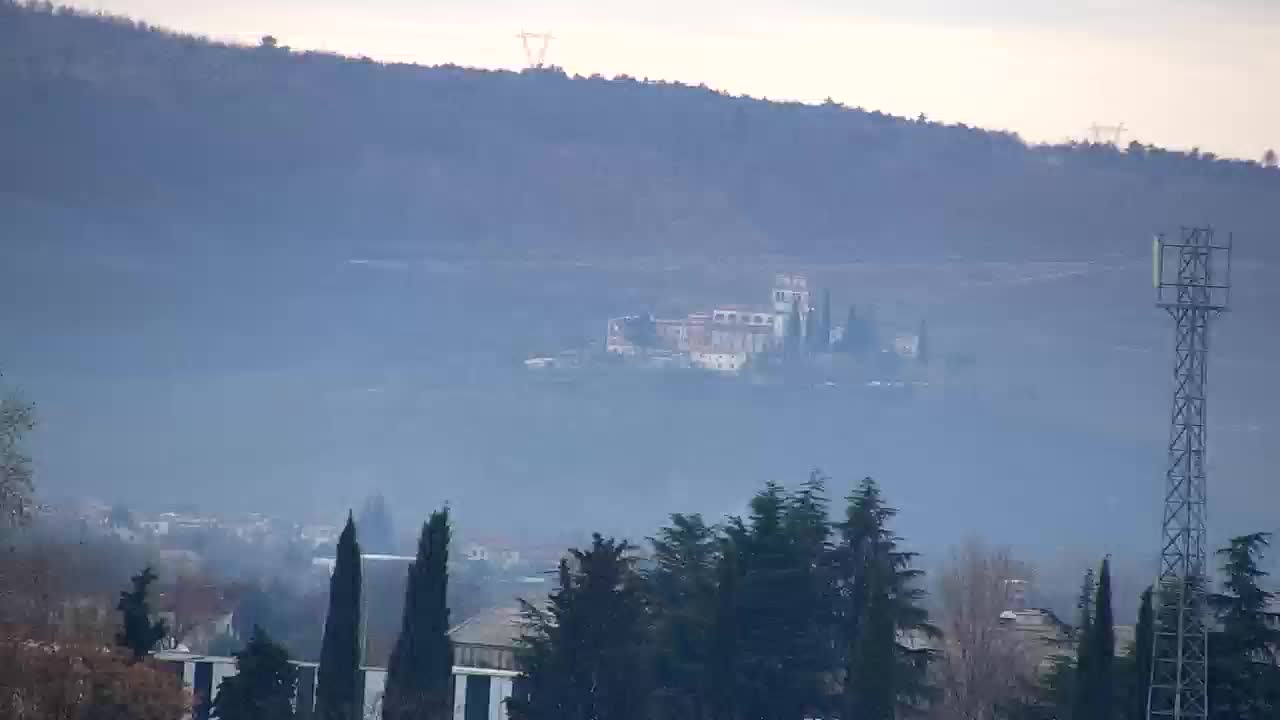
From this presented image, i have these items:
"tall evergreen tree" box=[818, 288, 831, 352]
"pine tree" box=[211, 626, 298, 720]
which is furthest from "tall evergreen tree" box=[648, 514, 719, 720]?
"tall evergreen tree" box=[818, 288, 831, 352]

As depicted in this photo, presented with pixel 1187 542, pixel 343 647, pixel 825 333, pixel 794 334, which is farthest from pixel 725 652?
pixel 825 333

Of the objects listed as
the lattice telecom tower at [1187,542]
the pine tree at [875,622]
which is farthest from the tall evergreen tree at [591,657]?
the lattice telecom tower at [1187,542]

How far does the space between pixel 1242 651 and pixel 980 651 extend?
8.94 m

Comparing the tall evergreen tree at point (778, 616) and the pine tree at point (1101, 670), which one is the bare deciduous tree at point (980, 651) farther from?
the pine tree at point (1101, 670)

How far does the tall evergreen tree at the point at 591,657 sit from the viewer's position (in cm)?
3600

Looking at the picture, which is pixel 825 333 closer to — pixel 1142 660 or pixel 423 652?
pixel 1142 660

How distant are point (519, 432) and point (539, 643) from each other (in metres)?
132

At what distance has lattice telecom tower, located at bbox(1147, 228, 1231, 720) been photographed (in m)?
35.0

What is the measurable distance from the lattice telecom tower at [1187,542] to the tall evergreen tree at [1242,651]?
0.37 meters

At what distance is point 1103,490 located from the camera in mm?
155750

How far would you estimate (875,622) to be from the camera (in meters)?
34.4

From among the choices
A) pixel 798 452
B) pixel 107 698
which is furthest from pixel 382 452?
pixel 107 698

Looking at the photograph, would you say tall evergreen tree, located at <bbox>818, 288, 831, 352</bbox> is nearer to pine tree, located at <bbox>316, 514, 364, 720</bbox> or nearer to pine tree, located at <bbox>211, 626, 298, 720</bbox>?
pine tree, located at <bbox>316, 514, 364, 720</bbox>

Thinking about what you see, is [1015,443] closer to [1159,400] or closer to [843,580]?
[1159,400]
